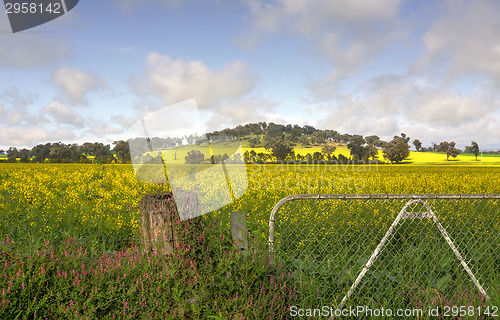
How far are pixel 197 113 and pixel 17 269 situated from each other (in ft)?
8.39

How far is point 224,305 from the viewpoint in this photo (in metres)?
2.94

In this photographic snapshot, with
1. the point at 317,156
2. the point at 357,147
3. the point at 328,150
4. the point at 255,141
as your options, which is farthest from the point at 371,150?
the point at 255,141

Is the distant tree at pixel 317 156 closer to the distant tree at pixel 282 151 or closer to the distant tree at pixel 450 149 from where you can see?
the distant tree at pixel 282 151

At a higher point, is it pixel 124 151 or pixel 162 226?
pixel 124 151

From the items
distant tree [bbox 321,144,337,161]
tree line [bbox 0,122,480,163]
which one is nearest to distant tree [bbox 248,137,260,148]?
tree line [bbox 0,122,480,163]

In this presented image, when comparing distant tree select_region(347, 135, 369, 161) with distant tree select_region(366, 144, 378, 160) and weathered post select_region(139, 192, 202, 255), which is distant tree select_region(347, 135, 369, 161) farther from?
weathered post select_region(139, 192, 202, 255)

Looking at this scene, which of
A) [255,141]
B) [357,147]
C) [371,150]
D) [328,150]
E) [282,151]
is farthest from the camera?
[371,150]

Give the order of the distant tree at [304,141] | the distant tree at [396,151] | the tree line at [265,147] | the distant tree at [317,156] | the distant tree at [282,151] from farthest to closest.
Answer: the distant tree at [396,151]
the distant tree at [304,141]
the distant tree at [317,156]
the distant tree at [282,151]
the tree line at [265,147]

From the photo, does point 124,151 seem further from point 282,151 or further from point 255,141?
point 282,151

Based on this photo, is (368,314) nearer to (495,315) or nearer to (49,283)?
(495,315)

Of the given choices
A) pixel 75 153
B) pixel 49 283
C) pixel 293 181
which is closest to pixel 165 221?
pixel 49 283

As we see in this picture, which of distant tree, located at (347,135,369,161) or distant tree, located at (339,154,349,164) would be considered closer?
distant tree, located at (339,154,349,164)

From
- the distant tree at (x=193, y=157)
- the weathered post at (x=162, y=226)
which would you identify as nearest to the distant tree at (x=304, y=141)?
the distant tree at (x=193, y=157)

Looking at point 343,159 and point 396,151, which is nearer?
point 343,159
